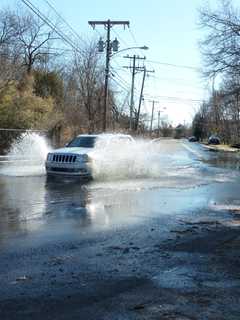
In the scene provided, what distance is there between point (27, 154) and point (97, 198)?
18.3m

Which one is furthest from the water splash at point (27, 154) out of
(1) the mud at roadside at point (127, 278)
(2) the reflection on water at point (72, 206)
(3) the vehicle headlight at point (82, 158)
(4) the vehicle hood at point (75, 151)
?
(1) the mud at roadside at point (127, 278)

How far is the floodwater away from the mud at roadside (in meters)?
1.12

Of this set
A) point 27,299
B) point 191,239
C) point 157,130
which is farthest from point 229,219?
point 157,130

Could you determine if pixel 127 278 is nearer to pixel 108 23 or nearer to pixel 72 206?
pixel 72 206

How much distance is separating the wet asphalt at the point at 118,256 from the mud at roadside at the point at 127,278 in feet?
0.03

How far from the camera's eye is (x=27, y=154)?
3250cm

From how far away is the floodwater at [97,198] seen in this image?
10.2 m

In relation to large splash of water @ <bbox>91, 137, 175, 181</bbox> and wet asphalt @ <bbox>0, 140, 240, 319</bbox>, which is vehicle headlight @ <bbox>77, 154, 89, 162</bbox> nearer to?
large splash of water @ <bbox>91, 137, 175, 181</bbox>

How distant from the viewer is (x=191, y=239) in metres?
9.38

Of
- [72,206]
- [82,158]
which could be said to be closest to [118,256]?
[72,206]

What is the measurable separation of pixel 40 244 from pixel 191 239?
2489 mm

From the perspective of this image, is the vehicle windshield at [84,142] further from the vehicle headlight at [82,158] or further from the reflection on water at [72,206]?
the reflection on water at [72,206]

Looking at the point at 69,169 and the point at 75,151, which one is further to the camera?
the point at 75,151

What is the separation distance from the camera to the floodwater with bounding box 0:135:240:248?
10.2 metres
